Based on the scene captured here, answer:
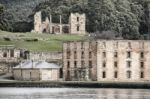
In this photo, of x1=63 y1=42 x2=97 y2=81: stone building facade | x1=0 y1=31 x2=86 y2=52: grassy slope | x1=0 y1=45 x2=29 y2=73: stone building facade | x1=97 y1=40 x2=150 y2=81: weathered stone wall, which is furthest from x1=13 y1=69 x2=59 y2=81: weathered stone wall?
x1=0 y1=31 x2=86 y2=52: grassy slope

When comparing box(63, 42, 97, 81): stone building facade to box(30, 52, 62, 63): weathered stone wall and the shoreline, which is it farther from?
the shoreline

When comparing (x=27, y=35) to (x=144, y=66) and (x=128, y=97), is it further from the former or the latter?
(x=128, y=97)

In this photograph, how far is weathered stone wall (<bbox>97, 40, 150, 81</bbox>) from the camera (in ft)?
509

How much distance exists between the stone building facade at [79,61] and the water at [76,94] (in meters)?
20.1

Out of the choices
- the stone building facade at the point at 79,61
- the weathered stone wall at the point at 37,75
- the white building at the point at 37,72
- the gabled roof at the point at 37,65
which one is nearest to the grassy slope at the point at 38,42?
the gabled roof at the point at 37,65

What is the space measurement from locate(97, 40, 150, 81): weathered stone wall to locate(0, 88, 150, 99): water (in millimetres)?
18956

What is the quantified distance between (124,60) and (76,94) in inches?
1358

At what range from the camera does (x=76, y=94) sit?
122 m

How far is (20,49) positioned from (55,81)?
113 ft

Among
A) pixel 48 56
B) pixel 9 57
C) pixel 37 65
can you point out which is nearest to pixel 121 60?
pixel 37 65

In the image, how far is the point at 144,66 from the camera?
510 feet

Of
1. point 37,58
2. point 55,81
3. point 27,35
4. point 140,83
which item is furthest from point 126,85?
point 27,35

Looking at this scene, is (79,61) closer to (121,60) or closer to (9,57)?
(121,60)

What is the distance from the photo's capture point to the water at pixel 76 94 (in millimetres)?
115312
